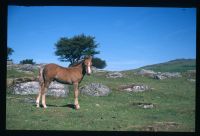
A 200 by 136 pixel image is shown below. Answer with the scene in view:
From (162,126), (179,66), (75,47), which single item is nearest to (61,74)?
(162,126)

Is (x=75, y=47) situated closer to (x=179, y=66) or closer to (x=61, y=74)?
(x=179, y=66)

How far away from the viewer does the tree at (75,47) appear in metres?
37.3

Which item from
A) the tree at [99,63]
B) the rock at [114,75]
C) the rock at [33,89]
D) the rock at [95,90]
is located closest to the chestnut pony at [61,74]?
the rock at [33,89]

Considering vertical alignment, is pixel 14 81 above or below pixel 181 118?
above

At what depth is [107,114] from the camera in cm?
1446

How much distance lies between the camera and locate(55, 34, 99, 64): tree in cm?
3727

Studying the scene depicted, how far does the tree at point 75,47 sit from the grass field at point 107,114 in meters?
16.9

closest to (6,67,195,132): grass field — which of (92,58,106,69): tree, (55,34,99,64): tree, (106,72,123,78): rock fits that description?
(106,72,123,78): rock

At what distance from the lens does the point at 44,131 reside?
11102 mm

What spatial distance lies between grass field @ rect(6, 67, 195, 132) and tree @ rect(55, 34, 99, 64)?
55.3 ft

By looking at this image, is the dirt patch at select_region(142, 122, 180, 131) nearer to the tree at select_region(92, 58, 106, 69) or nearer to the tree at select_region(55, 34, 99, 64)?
the tree at select_region(55, 34, 99, 64)
